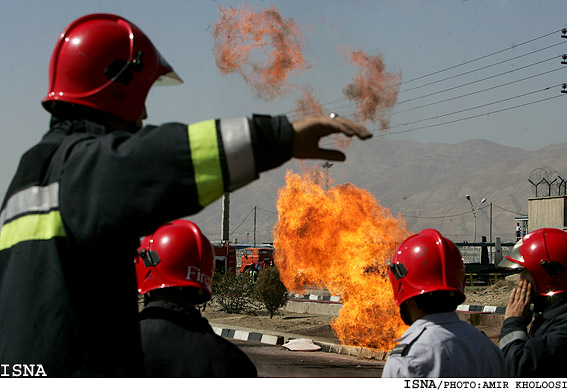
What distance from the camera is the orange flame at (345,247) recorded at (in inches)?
534

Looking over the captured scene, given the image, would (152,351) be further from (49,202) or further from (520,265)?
(520,265)

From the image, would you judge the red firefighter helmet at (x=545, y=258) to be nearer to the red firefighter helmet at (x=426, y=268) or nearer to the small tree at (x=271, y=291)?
the red firefighter helmet at (x=426, y=268)

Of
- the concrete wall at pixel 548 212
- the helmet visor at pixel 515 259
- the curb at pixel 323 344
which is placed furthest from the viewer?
the concrete wall at pixel 548 212

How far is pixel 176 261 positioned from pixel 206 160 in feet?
6.49

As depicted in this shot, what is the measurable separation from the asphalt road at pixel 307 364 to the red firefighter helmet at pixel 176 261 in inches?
272

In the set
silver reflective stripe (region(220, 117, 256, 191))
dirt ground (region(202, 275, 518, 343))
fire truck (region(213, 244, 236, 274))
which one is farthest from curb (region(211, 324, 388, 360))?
fire truck (region(213, 244, 236, 274))

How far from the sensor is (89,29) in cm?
225

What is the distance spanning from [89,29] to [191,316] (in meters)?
1.58

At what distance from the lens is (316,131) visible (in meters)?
1.87

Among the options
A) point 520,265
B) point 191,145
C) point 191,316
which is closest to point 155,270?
point 191,316

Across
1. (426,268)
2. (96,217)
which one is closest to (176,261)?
(426,268)

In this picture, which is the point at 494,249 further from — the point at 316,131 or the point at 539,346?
the point at 316,131

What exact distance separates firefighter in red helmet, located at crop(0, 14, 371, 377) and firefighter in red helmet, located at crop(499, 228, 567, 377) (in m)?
2.51

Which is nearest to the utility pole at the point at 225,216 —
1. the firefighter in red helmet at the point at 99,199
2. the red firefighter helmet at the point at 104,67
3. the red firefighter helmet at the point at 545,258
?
the red firefighter helmet at the point at 545,258
